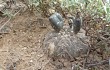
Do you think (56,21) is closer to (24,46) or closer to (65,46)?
(65,46)

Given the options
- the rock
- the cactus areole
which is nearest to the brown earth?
the rock

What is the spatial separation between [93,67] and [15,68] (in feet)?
2.04

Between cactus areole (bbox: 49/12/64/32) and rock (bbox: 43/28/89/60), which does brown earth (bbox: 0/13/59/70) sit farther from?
cactus areole (bbox: 49/12/64/32)

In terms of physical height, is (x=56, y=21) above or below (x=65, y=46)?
above

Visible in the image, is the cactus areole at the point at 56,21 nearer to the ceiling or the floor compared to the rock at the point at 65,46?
nearer to the ceiling

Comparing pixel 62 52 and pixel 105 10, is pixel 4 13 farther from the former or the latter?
pixel 105 10

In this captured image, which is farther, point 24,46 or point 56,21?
point 24,46

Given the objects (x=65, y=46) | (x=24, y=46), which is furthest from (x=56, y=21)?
(x=24, y=46)

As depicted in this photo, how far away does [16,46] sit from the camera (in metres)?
2.51

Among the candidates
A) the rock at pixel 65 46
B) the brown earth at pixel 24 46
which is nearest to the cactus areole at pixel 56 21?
the rock at pixel 65 46

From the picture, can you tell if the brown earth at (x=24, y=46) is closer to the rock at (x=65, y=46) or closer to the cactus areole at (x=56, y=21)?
the rock at (x=65, y=46)

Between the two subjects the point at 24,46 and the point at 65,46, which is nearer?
the point at 65,46

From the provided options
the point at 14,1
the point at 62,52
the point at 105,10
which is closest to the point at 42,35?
the point at 62,52

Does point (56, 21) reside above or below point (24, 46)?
above
